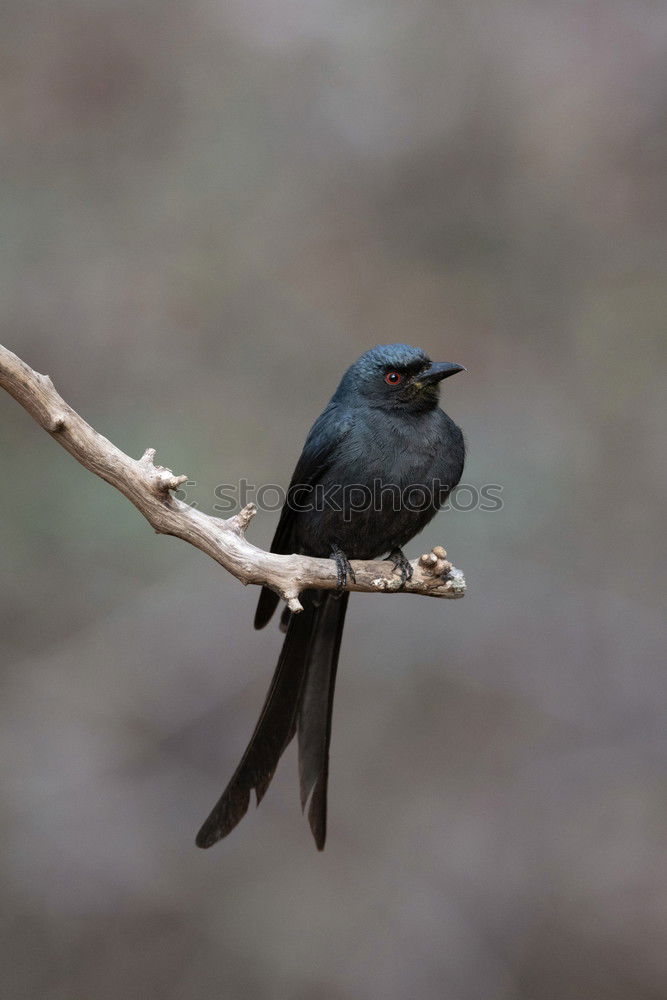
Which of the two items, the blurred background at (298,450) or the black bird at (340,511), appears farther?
the blurred background at (298,450)

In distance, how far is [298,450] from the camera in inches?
285

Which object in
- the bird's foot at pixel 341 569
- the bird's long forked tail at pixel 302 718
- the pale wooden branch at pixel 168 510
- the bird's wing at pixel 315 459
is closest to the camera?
the pale wooden branch at pixel 168 510

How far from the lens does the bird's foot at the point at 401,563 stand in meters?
4.08

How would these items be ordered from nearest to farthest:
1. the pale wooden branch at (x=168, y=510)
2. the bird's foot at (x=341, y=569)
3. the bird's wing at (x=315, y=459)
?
the pale wooden branch at (x=168, y=510), the bird's foot at (x=341, y=569), the bird's wing at (x=315, y=459)

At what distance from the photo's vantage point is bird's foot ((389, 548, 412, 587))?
13.4 feet

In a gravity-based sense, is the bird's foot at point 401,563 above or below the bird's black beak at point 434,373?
below

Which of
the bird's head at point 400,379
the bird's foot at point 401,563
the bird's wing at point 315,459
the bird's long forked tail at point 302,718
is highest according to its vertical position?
the bird's head at point 400,379

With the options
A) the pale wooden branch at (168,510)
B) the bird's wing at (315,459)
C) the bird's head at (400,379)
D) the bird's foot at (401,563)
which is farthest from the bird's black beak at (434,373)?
the pale wooden branch at (168,510)

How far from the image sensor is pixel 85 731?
6.44 m

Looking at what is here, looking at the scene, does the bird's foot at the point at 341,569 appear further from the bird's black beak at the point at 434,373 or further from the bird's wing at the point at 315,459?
the bird's black beak at the point at 434,373

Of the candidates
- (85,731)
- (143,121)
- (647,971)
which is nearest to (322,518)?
(85,731)

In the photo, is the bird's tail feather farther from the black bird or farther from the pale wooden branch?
the pale wooden branch

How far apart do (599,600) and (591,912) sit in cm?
188

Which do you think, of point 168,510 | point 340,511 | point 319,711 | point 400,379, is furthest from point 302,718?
point 400,379
